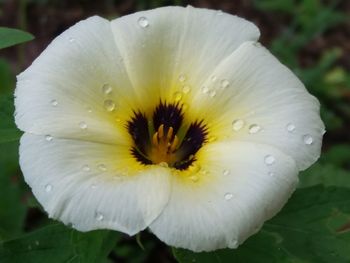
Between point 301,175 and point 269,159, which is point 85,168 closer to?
point 269,159

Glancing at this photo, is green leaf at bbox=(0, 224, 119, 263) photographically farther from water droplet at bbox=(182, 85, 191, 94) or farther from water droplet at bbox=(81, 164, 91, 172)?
water droplet at bbox=(182, 85, 191, 94)

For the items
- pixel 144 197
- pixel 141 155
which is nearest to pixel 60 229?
pixel 141 155

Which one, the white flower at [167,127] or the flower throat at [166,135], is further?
the flower throat at [166,135]

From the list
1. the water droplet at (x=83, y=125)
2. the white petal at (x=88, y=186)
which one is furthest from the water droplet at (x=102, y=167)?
the water droplet at (x=83, y=125)

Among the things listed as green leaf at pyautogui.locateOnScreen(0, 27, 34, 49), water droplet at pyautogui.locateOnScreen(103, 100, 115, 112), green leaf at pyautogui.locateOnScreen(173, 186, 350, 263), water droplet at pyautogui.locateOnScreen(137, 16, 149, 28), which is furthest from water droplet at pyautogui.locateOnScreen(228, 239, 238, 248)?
green leaf at pyautogui.locateOnScreen(0, 27, 34, 49)

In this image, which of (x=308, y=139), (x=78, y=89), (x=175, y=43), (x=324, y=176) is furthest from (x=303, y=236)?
(x=324, y=176)

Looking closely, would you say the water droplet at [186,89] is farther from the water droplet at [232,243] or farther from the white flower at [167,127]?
the water droplet at [232,243]

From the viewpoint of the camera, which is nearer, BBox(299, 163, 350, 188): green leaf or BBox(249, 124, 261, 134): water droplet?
BBox(249, 124, 261, 134): water droplet

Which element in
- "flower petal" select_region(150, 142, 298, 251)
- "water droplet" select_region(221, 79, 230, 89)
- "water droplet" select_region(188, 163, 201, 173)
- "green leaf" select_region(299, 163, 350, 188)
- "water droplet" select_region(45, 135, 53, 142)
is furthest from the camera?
"green leaf" select_region(299, 163, 350, 188)
